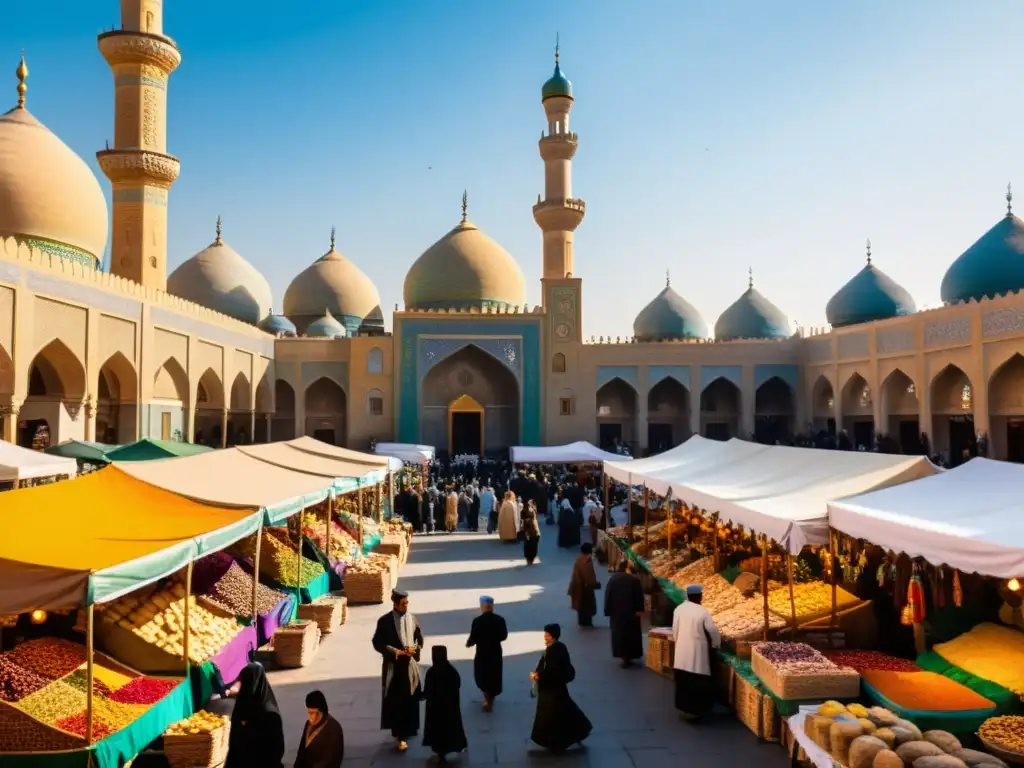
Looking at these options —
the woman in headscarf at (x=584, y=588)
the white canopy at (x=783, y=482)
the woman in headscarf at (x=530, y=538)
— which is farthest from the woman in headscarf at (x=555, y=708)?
the woman in headscarf at (x=530, y=538)

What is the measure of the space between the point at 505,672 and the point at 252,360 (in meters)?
19.1

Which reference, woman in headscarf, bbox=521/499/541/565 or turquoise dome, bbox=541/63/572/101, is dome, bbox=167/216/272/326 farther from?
woman in headscarf, bbox=521/499/541/565

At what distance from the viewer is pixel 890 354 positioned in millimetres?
21125

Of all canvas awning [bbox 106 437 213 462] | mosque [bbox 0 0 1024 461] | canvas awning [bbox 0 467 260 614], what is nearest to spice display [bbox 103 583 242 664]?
canvas awning [bbox 0 467 260 614]

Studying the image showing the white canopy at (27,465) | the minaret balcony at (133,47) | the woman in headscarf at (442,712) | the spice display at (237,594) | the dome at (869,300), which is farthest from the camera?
the dome at (869,300)

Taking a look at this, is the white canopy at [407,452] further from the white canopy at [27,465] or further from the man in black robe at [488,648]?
the man in black robe at [488,648]

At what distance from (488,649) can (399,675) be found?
0.79 m

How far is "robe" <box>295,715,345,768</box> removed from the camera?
3854mm

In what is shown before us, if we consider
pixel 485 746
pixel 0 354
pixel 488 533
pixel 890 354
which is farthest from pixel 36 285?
pixel 890 354

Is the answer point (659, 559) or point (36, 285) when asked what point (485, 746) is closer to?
point (659, 559)

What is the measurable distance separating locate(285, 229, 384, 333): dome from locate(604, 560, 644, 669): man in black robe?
82.1ft

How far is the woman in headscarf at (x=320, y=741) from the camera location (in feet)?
12.6

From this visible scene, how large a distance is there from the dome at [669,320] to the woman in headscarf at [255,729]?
25.7m

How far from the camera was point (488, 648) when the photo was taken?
19.0ft
